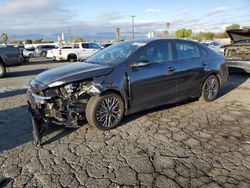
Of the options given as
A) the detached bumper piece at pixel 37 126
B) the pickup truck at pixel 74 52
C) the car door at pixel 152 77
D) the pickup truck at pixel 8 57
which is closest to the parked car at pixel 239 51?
the car door at pixel 152 77

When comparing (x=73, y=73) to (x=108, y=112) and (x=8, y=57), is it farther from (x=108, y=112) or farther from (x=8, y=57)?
(x=8, y=57)

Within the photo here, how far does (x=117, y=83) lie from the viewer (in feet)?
15.5

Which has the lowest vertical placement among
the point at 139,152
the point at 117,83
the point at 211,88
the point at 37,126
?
the point at 139,152

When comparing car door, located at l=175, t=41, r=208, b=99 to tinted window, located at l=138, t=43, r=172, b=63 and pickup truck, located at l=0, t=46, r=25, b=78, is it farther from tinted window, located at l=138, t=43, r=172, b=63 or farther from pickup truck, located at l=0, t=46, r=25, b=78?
pickup truck, located at l=0, t=46, r=25, b=78

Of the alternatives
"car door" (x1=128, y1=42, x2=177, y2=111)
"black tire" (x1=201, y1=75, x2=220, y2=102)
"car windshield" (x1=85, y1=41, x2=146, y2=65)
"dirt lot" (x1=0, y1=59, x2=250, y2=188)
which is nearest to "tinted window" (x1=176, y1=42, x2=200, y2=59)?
"car door" (x1=128, y1=42, x2=177, y2=111)

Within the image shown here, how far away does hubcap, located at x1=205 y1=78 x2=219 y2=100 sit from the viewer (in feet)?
21.4

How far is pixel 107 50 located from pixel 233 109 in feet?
10.4

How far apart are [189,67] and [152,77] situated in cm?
118

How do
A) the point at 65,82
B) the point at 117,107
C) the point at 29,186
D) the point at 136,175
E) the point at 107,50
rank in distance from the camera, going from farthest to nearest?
1. the point at 107,50
2. the point at 117,107
3. the point at 65,82
4. the point at 136,175
5. the point at 29,186

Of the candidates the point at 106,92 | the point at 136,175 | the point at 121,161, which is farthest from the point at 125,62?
the point at 136,175

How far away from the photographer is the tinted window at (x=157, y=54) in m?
5.17

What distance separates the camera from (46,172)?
340 cm

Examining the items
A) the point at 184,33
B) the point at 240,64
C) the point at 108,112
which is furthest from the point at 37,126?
the point at 184,33

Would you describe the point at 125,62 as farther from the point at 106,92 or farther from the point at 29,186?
the point at 29,186
